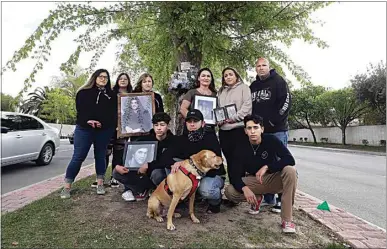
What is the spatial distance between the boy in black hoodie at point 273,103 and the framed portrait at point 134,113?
1587 mm

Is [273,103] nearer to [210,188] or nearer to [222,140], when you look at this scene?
[222,140]

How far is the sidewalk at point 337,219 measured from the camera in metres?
3.18

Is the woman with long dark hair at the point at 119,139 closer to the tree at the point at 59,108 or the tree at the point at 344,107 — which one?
the tree at the point at 344,107

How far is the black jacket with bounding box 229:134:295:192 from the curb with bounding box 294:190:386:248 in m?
1.06

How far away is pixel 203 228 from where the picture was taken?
10.8 ft

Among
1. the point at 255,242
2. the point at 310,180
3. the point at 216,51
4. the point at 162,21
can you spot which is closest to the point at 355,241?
the point at 255,242

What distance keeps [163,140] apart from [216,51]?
195cm

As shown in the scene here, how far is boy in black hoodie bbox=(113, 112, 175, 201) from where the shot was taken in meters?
3.90

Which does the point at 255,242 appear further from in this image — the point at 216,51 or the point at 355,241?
the point at 216,51

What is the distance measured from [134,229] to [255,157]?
1632 millimetres

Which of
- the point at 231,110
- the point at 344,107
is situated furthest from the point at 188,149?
the point at 344,107

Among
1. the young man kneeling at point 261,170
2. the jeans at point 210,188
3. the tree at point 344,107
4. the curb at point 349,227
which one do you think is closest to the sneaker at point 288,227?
the young man kneeling at point 261,170

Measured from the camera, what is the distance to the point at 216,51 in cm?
503

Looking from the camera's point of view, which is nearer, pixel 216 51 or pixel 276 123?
pixel 276 123
